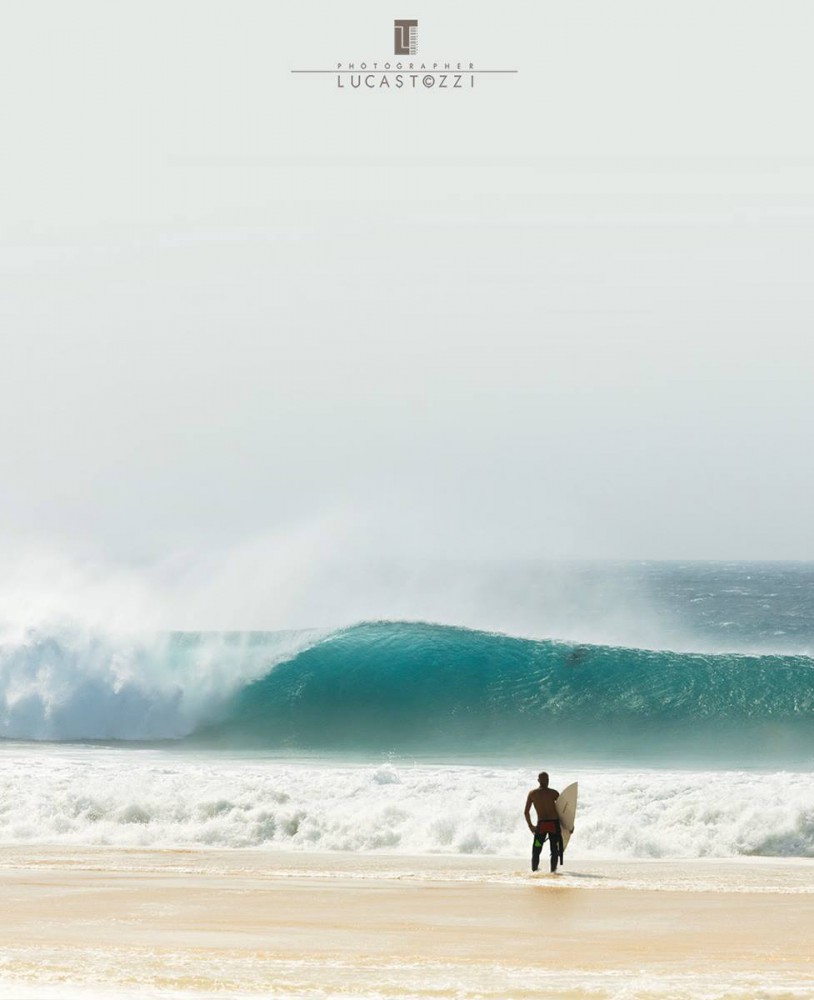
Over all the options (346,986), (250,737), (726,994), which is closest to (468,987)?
(346,986)

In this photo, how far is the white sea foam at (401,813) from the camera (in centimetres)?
1220

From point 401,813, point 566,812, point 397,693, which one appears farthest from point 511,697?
point 566,812

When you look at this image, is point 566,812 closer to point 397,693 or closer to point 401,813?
point 401,813

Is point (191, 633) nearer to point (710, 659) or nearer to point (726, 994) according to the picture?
point (710, 659)

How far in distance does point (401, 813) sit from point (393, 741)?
24.5 ft

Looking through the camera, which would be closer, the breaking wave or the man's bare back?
the man's bare back

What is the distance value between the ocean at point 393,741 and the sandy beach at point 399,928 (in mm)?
1046

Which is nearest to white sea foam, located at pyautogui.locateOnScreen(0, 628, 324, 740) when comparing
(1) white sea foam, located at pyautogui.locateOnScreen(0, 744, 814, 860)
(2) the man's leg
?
(1) white sea foam, located at pyautogui.locateOnScreen(0, 744, 814, 860)

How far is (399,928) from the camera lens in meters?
7.98

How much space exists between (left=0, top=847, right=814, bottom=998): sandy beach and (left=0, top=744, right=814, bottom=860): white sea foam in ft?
2.39

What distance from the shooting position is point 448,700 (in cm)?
2195

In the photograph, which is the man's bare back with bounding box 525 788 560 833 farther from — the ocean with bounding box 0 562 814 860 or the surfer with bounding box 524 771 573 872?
the ocean with bounding box 0 562 814 860

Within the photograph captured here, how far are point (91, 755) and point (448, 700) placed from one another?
20.5 feet

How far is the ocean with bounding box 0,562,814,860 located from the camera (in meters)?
12.6
